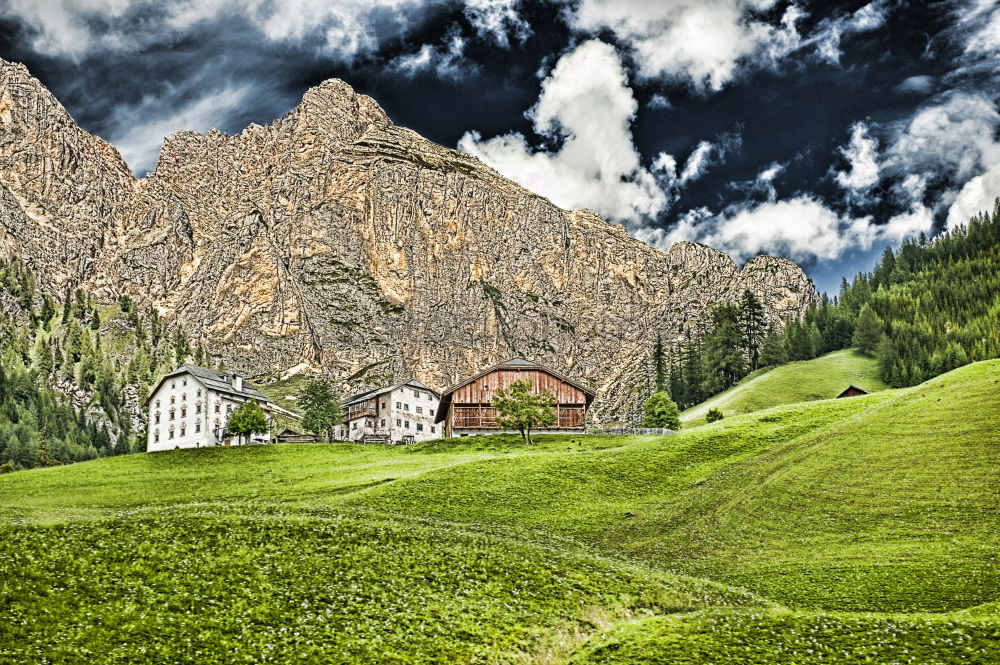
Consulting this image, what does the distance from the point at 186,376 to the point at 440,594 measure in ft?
418

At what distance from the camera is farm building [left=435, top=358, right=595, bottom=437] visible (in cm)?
12594

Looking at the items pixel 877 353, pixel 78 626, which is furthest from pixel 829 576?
pixel 877 353

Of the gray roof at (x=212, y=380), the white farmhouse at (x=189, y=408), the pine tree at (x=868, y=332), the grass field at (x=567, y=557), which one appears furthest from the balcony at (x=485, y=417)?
the pine tree at (x=868, y=332)

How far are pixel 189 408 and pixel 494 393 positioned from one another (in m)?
61.3

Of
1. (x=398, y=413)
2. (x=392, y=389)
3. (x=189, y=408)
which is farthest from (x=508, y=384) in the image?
(x=189, y=408)

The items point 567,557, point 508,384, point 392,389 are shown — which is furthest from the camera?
point 392,389

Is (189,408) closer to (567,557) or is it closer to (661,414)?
(661,414)

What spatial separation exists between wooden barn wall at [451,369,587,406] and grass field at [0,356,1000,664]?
47284 mm

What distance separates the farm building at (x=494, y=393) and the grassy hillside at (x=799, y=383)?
2087 centimetres

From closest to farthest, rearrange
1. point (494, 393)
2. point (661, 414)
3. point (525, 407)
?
point (525, 407) → point (661, 414) → point (494, 393)

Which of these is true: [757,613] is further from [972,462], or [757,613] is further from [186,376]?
[186,376]

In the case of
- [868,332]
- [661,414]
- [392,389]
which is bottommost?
[661,414]

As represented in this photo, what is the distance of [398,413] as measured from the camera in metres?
166

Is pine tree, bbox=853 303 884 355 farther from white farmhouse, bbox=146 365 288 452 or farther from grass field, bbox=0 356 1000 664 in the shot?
white farmhouse, bbox=146 365 288 452
